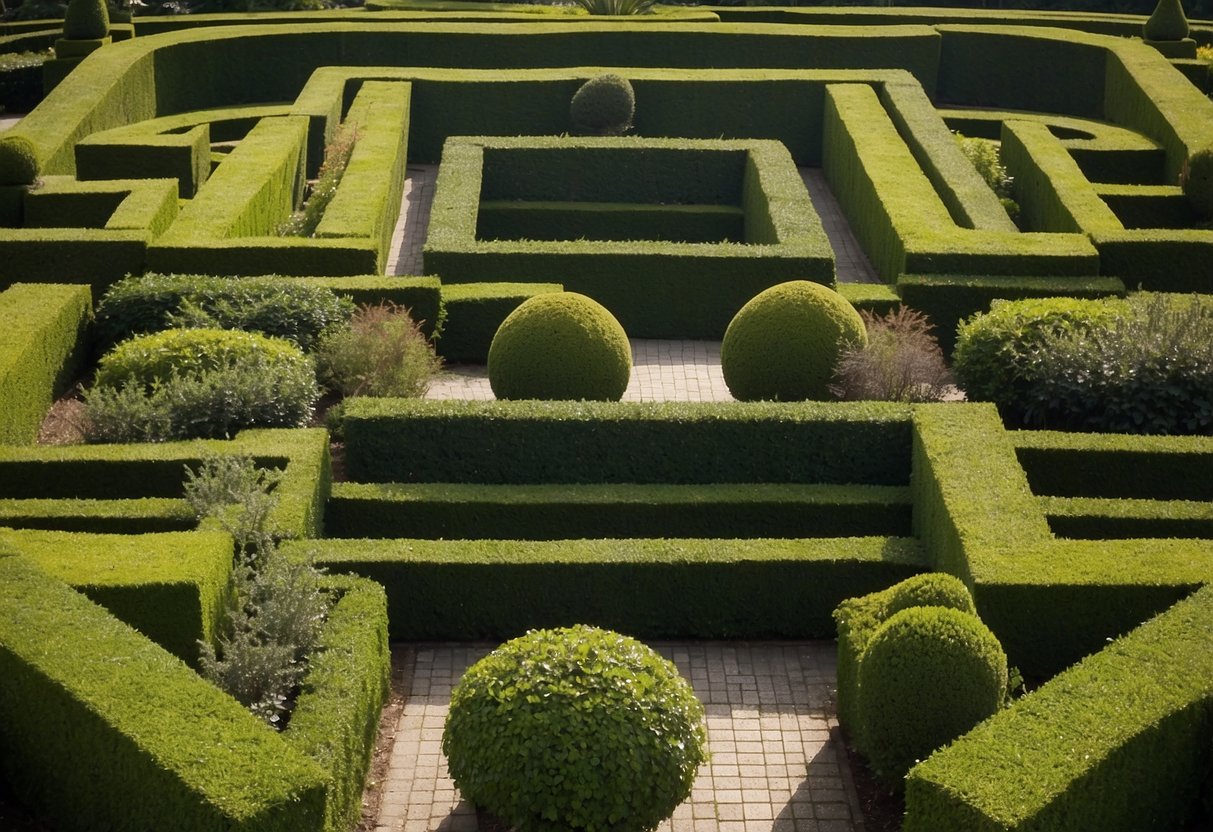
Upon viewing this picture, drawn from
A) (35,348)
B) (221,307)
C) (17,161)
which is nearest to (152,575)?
(35,348)

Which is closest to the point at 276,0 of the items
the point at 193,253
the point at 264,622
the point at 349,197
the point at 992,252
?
the point at 349,197

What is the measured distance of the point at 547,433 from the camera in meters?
13.6

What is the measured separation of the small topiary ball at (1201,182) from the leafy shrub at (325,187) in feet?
40.1

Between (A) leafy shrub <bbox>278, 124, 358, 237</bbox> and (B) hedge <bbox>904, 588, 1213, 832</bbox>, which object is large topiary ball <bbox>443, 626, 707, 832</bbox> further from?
(A) leafy shrub <bbox>278, 124, 358, 237</bbox>

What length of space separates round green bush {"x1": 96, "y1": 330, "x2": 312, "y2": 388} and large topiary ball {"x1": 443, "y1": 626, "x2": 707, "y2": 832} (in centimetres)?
627

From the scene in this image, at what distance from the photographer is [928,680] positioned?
9.59m

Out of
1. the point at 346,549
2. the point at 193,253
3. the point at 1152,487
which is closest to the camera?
the point at 346,549

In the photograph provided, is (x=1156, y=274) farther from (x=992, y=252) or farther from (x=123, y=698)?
(x=123, y=698)

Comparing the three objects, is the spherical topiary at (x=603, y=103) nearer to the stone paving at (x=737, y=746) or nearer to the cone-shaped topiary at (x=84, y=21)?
the cone-shaped topiary at (x=84, y=21)

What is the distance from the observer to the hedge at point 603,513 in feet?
42.6

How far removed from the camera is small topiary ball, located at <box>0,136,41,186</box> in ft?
69.7

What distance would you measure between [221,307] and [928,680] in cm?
925

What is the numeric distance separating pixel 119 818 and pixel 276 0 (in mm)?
31396

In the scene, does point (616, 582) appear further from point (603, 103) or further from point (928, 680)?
point (603, 103)
